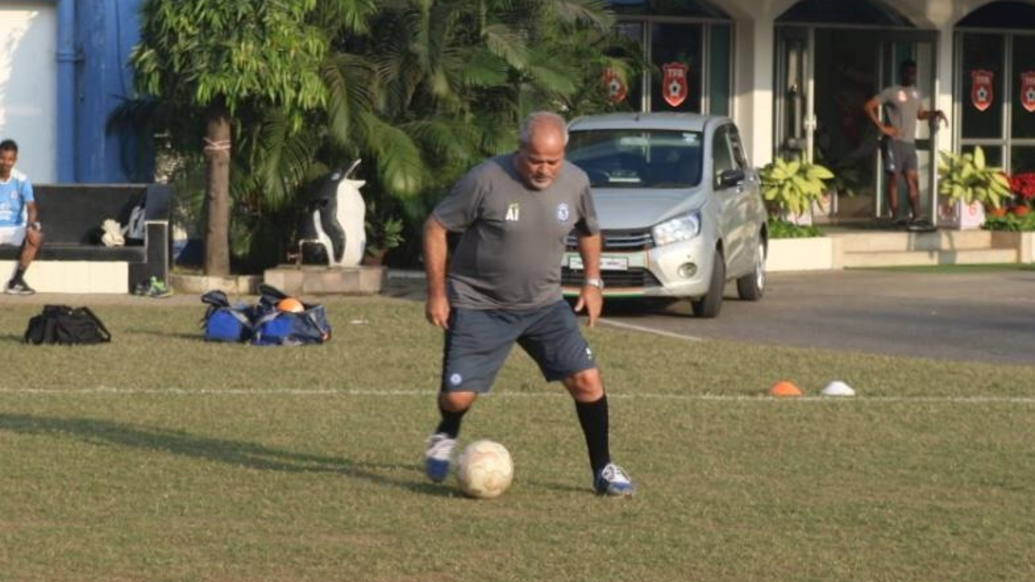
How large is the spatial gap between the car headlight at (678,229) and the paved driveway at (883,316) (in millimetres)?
741

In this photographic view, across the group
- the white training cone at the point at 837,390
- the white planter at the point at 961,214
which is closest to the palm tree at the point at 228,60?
the white training cone at the point at 837,390

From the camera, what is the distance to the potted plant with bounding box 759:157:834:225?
25.6 metres

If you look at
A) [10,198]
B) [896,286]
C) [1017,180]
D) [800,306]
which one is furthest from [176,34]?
[1017,180]

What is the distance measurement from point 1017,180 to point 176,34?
502 inches

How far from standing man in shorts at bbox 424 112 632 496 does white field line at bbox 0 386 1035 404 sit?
368cm

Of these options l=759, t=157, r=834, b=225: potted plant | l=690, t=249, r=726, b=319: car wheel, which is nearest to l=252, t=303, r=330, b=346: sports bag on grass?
l=690, t=249, r=726, b=319: car wheel

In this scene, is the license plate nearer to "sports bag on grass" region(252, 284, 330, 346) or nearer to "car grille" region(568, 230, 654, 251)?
"car grille" region(568, 230, 654, 251)

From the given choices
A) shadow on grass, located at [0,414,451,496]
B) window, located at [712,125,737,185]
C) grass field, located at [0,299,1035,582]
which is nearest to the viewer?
grass field, located at [0,299,1035,582]

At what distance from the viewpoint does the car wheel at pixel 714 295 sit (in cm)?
1919

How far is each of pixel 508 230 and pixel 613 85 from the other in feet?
49.9

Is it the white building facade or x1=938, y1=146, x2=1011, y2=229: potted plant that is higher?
the white building facade

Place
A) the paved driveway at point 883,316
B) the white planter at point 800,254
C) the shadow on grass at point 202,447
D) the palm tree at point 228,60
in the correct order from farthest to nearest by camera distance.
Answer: the white planter at point 800,254 < the palm tree at point 228,60 < the paved driveway at point 883,316 < the shadow on grass at point 202,447

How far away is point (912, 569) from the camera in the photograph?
863cm

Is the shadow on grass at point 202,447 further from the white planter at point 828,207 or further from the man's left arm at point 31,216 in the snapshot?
the white planter at point 828,207
